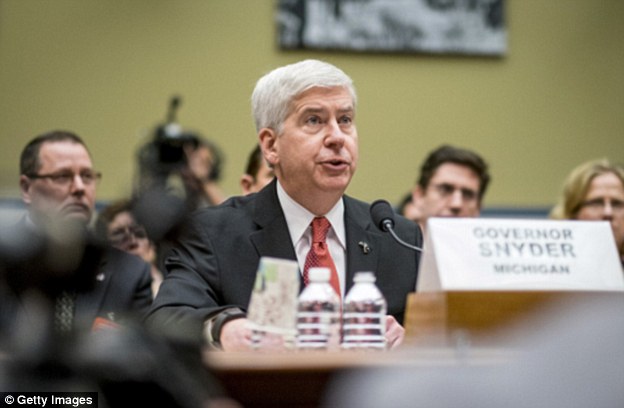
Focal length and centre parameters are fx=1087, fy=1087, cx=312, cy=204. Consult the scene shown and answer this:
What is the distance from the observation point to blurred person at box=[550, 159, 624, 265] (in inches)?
196

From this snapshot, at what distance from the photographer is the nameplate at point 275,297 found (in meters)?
2.26

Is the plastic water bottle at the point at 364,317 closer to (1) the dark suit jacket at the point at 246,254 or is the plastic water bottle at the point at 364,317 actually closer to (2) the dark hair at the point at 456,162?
(1) the dark suit jacket at the point at 246,254

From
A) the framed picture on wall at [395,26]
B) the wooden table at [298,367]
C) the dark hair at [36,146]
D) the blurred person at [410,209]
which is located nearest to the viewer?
the wooden table at [298,367]

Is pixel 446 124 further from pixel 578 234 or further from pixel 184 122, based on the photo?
pixel 578 234

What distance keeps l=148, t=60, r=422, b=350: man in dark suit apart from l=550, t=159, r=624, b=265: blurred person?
1.95 meters

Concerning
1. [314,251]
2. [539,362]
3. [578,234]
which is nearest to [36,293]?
[539,362]

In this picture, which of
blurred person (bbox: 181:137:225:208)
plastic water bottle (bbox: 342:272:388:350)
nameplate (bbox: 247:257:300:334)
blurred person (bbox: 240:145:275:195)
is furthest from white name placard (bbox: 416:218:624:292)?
blurred person (bbox: 181:137:225:208)

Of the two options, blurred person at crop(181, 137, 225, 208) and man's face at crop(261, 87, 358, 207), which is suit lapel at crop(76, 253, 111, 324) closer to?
man's face at crop(261, 87, 358, 207)

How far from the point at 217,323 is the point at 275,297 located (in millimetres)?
366

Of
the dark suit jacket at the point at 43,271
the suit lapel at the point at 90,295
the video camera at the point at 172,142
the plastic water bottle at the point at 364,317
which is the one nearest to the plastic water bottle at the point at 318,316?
the plastic water bottle at the point at 364,317

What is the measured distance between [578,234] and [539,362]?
1638 millimetres

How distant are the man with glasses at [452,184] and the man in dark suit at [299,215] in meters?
1.75

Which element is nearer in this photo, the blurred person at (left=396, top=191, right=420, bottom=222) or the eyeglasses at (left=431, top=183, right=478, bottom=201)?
the eyeglasses at (left=431, top=183, right=478, bottom=201)

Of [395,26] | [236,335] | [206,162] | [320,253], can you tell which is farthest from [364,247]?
[395,26]
